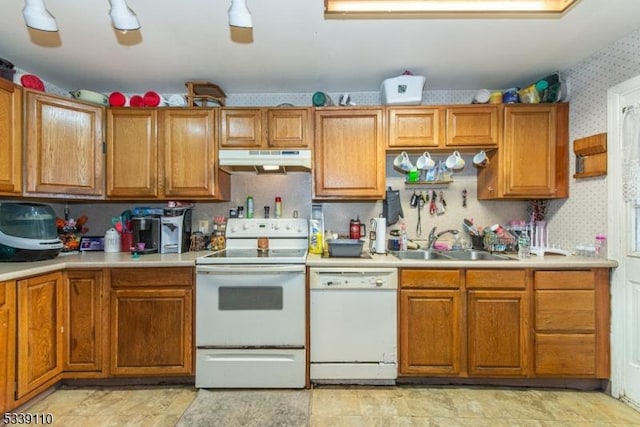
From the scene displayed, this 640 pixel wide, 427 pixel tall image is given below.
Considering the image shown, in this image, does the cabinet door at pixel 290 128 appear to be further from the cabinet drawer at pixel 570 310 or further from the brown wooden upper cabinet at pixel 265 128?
the cabinet drawer at pixel 570 310

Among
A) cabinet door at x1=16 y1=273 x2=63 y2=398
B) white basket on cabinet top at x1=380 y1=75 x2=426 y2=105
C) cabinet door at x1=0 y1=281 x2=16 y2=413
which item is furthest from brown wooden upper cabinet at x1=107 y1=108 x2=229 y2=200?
white basket on cabinet top at x1=380 y1=75 x2=426 y2=105

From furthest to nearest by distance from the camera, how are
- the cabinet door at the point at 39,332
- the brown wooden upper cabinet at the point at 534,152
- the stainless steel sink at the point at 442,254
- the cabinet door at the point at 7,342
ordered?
the stainless steel sink at the point at 442,254
the brown wooden upper cabinet at the point at 534,152
the cabinet door at the point at 39,332
the cabinet door at the point at 7,342

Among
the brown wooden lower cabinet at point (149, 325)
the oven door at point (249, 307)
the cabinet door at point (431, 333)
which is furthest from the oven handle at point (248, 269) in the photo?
the cabinet door at point (431, 333)

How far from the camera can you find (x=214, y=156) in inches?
98.7

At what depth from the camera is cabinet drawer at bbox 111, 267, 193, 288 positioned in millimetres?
2117

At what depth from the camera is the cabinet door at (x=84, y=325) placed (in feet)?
6.86

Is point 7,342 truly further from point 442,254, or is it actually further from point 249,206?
point 442,254

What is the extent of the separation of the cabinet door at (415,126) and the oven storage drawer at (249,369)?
173 cm

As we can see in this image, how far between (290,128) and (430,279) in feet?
5.02

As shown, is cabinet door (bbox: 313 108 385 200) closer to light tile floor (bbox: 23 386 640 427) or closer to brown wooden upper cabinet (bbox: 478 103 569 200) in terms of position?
brown wooden upper cabinet (bbox: 478 103 569 200)

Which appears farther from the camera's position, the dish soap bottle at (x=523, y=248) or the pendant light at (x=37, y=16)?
the dish soap bottle at (x=523, y=248)

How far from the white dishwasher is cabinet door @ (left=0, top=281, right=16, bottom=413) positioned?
5.57 ft

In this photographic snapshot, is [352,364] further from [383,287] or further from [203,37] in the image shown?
[203,37]

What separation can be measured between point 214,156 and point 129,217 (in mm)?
963
